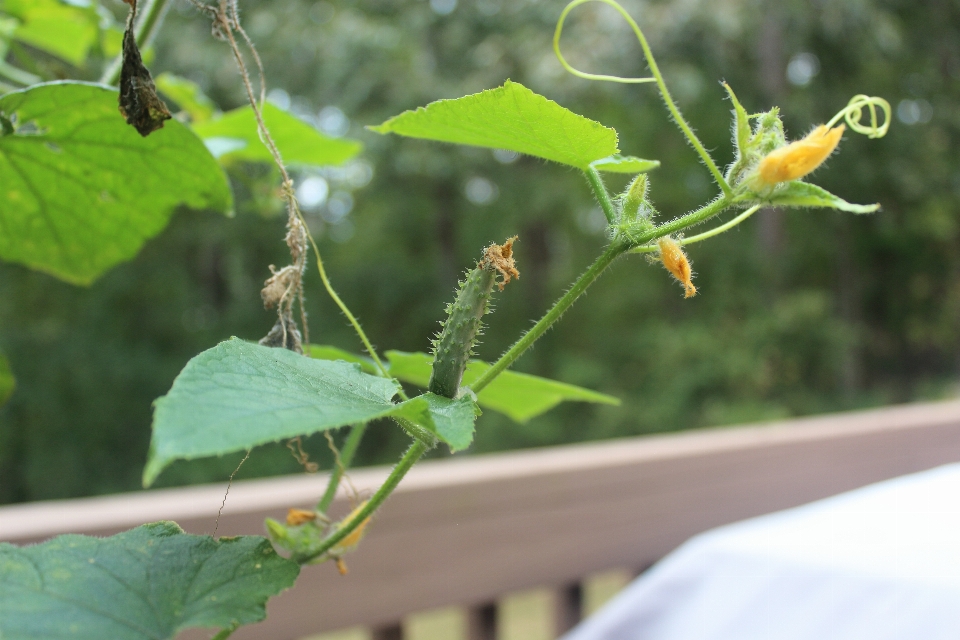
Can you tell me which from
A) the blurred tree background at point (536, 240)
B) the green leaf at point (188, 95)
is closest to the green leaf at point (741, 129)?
the green leaf at point (188, 95)

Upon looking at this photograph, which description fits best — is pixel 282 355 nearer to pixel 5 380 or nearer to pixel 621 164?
pixel 621 164

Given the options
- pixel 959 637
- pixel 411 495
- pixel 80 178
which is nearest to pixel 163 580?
pixel 80 178

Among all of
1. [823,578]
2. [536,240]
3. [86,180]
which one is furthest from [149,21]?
[536,240]

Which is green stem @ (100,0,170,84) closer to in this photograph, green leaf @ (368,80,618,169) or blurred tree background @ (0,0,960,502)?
green leaf @ (368,80,618,169)

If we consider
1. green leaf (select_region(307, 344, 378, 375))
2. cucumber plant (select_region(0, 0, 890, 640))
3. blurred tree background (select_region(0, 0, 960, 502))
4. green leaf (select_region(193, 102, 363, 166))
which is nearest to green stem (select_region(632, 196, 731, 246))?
cucumber plant (select_region(0, 0, 890, 640))

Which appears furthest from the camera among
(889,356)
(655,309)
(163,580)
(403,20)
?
(889,356)

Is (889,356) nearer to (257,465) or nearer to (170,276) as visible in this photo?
(257,465)

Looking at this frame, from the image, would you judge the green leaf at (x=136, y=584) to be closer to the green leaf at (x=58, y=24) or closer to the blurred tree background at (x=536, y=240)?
the green leaf at (x=58, y=24)
